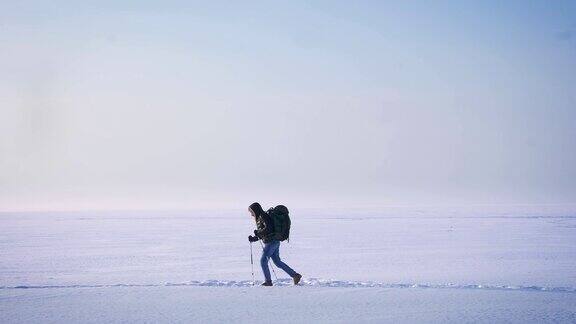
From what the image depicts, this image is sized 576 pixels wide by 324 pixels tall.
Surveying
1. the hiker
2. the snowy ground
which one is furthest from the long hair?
the snowy ground

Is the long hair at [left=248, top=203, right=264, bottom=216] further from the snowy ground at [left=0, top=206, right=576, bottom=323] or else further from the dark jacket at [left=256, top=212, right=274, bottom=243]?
the snowy ground at [left=0, top=206, right=576, bottom=323]

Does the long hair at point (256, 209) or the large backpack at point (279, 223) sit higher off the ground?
the long hair at point (256, 209)

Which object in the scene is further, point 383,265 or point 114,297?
point 383,265

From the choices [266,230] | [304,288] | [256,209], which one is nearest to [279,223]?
[266,230]

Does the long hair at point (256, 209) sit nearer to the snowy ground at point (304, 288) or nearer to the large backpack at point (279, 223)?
the large backpack at point (279, 223)

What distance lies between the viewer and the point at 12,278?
9203mm

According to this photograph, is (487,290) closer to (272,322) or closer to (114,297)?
(272,322)

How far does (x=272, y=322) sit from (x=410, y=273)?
5.09 meters

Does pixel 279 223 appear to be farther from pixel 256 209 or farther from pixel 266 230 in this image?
pixel 256 209

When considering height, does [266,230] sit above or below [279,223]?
below

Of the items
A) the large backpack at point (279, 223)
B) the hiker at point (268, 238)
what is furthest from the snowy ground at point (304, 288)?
the large backpack at point (279, 223)

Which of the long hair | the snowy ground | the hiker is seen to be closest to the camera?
the snowy ground

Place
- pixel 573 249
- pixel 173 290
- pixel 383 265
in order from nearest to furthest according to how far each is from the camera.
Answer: pixel 173 290 < pixel 383 265 < pixel 573 249

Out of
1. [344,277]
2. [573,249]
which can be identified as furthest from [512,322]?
[573,249]
